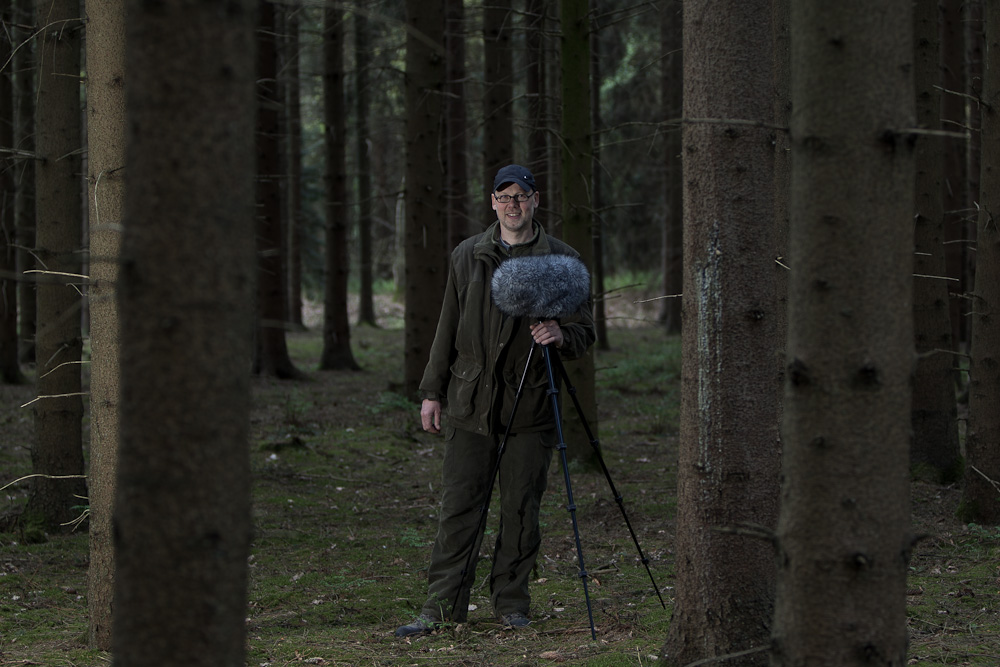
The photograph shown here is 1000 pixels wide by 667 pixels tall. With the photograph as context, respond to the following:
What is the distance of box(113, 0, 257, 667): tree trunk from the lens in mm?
1841

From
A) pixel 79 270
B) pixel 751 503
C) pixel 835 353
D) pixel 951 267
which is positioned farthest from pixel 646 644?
pixel 951 267

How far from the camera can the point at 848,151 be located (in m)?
2.38

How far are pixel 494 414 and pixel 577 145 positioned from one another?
175 inches

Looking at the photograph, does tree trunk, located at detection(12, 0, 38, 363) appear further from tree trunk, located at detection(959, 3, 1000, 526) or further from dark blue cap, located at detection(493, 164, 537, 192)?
tree trunk, located at detection(959, 3, 1000, 526)

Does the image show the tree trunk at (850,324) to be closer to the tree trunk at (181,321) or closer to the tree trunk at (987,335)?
the tree trunk at (181,321)

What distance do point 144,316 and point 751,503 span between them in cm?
250

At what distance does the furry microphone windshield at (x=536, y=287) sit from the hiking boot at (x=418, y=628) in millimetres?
1638

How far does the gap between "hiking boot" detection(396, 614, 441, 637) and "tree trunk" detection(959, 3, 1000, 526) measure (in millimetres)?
3824

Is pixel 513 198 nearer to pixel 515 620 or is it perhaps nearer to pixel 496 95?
pixel 515 620

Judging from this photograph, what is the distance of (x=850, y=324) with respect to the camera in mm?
2389

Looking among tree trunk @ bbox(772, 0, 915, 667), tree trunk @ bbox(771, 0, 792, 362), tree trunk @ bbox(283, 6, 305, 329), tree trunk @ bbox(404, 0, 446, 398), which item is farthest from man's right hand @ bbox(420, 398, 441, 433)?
tree trunk @ bbox(283, 6, 305, 329)

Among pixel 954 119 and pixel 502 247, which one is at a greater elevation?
pixel 954 119

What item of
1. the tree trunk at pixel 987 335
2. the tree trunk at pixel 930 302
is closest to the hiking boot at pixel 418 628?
the tree trunk at pixel 987 335

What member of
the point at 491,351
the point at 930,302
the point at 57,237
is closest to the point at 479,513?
the point at 491,351
